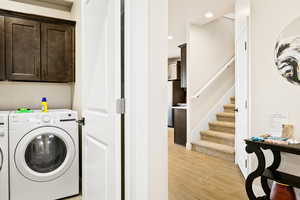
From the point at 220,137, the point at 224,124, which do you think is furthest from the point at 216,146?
the point at 224,124

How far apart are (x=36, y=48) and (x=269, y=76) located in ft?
8.96

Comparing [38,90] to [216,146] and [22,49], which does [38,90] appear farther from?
[216,146]

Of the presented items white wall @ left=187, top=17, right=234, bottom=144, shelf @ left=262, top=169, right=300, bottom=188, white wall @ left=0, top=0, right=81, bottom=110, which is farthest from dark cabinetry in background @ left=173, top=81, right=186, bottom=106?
shelf @ left=262, top=169, right=300, bottom=188

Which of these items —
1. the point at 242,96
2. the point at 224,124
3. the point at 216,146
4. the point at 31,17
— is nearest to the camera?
the point at 31,17

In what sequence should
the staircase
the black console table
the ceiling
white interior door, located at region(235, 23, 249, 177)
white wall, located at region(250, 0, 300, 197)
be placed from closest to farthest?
1. the black console table
2. white wall, located at region(250, 0, 300, 197)
3. white interior door, located at region(235, 23, 249, 177)
4. the ceiling
5. the staircase

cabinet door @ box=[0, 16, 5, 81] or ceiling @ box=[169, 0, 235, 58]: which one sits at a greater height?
ceiling @ box=[169, 0, 235, 58]

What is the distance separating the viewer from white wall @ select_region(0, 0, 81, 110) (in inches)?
97.5

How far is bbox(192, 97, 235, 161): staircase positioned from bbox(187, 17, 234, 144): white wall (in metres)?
0.31

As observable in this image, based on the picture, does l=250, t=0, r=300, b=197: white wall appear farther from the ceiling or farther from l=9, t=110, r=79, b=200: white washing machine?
l=9, t=110, r=79, b=200: white washing machine

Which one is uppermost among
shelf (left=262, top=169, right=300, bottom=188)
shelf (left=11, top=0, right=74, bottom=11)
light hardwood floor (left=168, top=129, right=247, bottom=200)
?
shelf (left=11, top=0, right=74, bottom=11)

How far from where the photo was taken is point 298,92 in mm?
1971

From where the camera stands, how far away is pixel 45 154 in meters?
2.07

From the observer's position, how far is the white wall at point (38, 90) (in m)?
2.48

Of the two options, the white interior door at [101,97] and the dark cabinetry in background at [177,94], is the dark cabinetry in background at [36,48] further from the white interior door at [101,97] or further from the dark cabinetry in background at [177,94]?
the dark cabinetry in background at [177,94]
